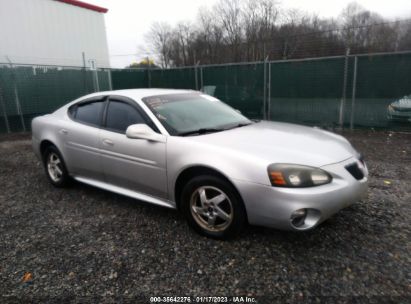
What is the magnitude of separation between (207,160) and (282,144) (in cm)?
73

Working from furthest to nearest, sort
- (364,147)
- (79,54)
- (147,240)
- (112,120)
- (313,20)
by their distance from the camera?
(313,20) → (79,54) → (364,147) → (112,120) → (147,240)

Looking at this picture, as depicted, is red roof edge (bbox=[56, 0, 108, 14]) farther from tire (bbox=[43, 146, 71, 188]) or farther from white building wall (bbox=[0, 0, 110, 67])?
tire (bbox=[43, 146, 71, 188])

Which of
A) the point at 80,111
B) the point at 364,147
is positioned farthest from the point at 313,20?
the point at 80,111

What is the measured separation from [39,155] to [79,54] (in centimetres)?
1258

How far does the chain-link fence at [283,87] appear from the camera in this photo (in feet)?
25.1

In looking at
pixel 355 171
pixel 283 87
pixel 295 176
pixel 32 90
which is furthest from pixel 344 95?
pixel 32 90

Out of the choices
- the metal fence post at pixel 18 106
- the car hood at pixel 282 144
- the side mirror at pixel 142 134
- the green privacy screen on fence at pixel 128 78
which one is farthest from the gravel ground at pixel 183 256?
the green privacy screen on fence at pixel 128 78

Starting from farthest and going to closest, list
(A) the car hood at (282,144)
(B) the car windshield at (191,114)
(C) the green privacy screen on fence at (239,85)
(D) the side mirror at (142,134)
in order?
(C) the green privacy screen on fence at (239,85) → (B) the car windshield at (191,114) → (D) the side mirror at (142,134) → (A) the car hood at (282,144)

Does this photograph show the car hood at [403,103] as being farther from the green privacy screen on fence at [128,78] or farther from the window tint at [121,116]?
the green privacy screen on fence at [128,78]

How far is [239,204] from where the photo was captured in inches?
104

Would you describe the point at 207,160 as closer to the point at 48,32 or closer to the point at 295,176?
the point at 295,176

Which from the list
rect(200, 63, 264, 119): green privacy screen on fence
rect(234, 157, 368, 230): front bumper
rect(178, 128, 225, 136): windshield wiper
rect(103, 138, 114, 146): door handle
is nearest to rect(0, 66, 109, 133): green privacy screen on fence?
rect(200, 63, 264, 119): green privacy screen on fence

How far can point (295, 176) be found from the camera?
248cm

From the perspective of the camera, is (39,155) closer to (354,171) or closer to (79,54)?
(354,171)
